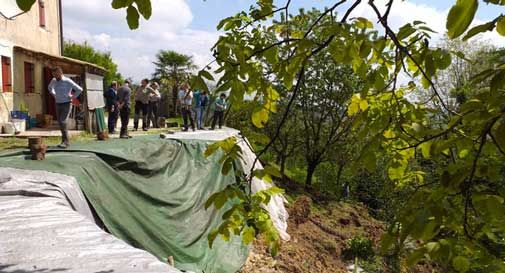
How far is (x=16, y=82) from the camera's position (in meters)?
15.4

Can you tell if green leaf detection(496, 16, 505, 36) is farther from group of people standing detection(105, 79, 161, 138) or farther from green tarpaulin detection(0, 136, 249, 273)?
group of people standing detection(105, 79, 161, 138)

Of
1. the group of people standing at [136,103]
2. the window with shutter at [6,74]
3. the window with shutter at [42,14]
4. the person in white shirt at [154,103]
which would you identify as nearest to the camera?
the group of people standing at [136,103]

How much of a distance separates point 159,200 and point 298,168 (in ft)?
42.3

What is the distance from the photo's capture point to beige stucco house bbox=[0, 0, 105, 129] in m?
14.6

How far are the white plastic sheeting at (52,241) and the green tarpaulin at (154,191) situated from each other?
50.9 inches

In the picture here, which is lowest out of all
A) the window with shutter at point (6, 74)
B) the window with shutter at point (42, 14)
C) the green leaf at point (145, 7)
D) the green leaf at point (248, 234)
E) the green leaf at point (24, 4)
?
the green leaf at point (248, 234)

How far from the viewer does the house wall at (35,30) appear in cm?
1480

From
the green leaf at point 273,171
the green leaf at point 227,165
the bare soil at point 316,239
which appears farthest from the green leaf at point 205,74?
the bare soil at point 316,239

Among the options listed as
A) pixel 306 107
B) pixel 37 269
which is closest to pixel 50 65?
pixel 306 107

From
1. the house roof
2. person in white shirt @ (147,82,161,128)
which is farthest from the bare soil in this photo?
the house roof

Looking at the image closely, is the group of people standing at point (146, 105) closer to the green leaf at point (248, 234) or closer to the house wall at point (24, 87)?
the house wall at point (24, 87)

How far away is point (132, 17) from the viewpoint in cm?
150

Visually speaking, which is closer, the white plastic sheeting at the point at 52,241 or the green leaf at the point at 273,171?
the green leaf at the point at 273,171

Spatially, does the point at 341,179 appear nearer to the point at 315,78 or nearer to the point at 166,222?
the point at 315,78
